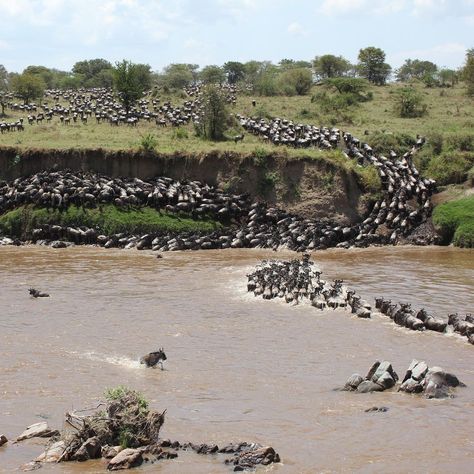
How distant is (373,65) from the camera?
85.7m

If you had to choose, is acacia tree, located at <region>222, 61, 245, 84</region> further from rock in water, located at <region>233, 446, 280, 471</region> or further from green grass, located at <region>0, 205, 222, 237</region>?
rock in water, located at <region>233, 446, 280, 471</region>

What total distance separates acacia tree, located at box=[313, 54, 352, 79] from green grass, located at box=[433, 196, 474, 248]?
58.1 metres

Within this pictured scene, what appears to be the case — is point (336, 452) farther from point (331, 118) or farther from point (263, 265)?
point (331, 118)

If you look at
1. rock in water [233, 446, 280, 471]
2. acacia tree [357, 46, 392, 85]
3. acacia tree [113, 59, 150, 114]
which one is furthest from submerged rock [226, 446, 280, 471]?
acacia tree [357, 46, 392, 85]

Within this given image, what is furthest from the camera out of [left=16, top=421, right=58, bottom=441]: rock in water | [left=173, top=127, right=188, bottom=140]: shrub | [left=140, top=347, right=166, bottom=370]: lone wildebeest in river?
[left=173, top=127, right=188, bottom=140]: shrub

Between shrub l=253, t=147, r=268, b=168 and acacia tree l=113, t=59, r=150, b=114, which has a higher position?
acacia tree l=113, t=59, r=150, b=114

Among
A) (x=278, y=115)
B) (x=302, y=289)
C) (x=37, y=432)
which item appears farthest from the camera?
(x=278, y=115)

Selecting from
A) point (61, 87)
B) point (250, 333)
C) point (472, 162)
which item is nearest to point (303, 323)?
point (250, 333)

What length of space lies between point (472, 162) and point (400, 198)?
5.51 m

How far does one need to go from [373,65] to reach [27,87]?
37138mm

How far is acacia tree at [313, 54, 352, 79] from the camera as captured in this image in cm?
9006

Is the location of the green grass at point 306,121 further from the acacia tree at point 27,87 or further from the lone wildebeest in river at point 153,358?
the lone wildebeest in river at point 153,358

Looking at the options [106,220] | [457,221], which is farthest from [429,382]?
[106,220]

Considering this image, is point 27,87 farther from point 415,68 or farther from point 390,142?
point 415,68
